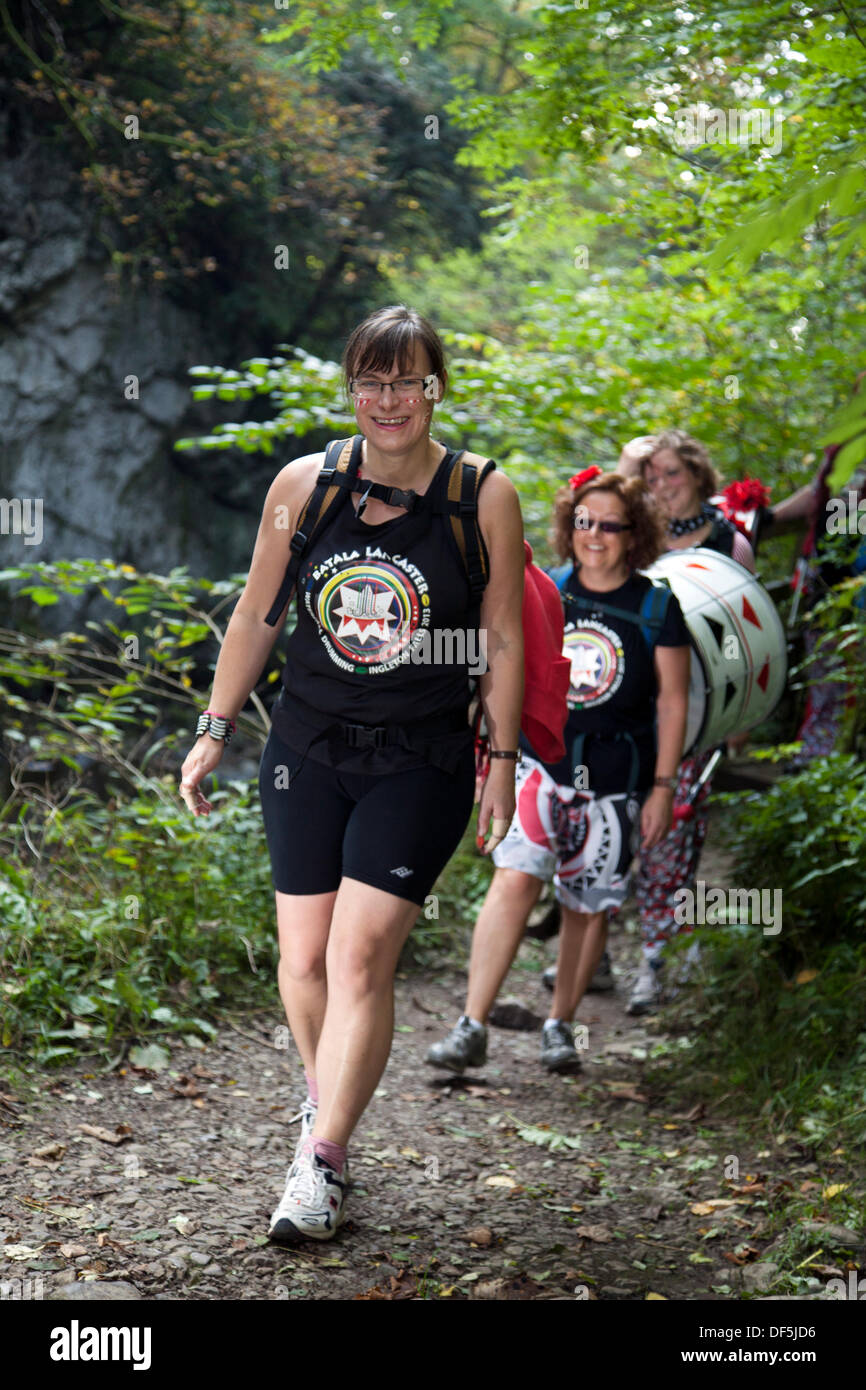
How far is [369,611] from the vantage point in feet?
8.44

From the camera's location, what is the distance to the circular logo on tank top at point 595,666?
3.99 metres

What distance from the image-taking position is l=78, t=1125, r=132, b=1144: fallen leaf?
3160mm

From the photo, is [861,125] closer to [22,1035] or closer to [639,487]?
[639,487]

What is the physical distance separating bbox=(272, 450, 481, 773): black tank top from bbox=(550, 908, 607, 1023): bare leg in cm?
166

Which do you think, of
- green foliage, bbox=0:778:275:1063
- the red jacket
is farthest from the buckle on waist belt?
green foliage, bbox=0:778:275:1063

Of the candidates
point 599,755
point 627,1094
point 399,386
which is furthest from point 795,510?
point 399,386

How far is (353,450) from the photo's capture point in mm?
2684

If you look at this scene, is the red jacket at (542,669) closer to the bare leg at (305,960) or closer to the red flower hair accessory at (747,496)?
the bare leg at (305,960)

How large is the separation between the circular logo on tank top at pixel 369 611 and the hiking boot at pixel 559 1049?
2.10 metres

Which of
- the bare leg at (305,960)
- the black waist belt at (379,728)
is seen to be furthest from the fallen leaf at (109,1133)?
the black waist belt at (379,728)

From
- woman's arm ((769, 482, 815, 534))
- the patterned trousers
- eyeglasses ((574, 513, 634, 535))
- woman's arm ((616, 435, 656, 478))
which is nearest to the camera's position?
eyeglasses ((574, 513, 634, 535))

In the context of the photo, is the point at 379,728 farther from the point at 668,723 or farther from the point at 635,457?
the point at 635,457

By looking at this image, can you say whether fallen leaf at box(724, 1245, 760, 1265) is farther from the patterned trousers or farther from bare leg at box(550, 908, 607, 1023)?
the patterned trousers

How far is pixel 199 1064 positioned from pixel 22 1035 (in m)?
0.57
